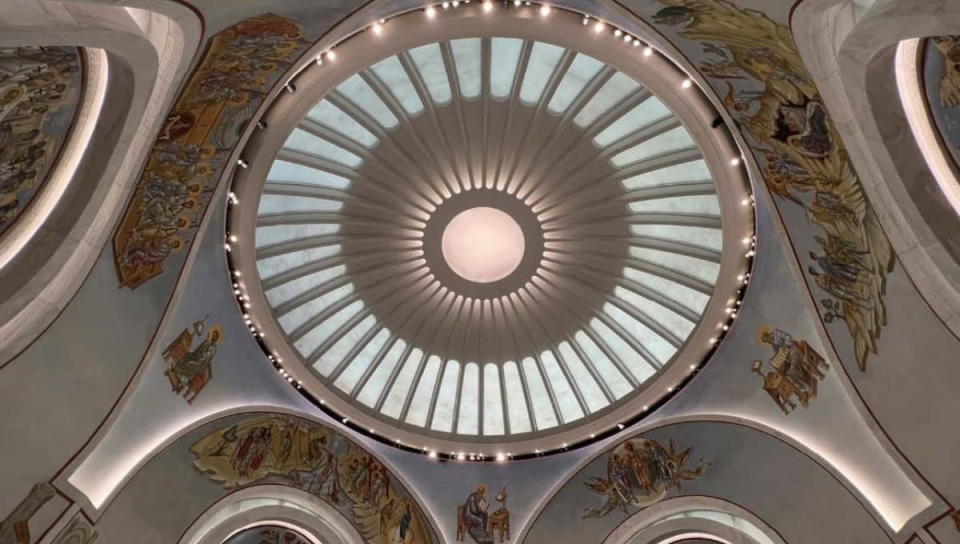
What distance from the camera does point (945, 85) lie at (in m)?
5.51

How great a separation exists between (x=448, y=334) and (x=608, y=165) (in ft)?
13.2

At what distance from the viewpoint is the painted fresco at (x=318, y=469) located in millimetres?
11422

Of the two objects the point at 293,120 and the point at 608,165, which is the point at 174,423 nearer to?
the point at 293,120

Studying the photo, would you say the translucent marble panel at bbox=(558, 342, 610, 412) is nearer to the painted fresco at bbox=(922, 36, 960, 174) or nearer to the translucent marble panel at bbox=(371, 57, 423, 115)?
the translucent marble panel at bbox=(371, 57, 423, 115)

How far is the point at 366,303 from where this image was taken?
12594 mm

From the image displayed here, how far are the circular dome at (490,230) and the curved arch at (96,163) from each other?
2.81 metres

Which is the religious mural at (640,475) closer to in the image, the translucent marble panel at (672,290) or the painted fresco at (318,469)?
the translucent marble panel at (672,290)

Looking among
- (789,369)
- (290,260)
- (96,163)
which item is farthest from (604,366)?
(96,163)

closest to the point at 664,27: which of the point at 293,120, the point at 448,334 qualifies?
the point at 293,120

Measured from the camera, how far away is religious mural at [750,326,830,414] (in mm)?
9781

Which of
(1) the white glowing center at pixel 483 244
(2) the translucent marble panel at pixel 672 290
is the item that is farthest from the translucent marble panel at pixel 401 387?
(2) the translucent marble panel at pixel 672 290

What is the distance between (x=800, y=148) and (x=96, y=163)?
6583 millimetres

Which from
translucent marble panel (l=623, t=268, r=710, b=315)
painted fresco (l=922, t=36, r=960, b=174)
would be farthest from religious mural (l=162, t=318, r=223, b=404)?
painted fresco (l=922, t=36, r=960, b=174)

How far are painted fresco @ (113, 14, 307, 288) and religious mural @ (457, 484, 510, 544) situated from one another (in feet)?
22.8
